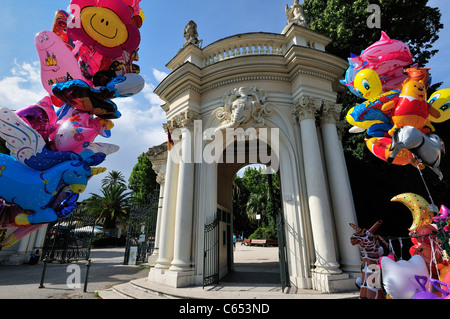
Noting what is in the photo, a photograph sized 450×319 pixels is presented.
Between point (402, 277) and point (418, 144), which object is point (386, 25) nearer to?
point (418, 144)

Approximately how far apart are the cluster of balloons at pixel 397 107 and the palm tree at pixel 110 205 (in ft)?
110

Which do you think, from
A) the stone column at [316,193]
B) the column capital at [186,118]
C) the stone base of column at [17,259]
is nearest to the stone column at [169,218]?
the column capital at [186,118]

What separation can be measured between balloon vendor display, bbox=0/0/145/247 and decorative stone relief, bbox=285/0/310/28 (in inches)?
295

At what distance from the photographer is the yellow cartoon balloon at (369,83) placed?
186 inches

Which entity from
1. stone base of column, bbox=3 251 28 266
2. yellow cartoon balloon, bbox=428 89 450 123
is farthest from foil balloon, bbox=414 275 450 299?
stone base of column, bbox=3 251 28 266

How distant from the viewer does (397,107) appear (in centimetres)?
432

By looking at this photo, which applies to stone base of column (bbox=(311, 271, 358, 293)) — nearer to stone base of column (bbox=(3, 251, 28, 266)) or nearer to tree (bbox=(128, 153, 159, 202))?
stone base of column (bbox=(3, 251, 28, 266))

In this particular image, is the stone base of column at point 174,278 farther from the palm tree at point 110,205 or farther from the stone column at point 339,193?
the palm tree at point 110,205

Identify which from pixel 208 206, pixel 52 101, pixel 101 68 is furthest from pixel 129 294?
pixel 101 68

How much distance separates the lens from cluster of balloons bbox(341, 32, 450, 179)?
13.4ft

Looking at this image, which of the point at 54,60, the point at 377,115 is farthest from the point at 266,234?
the point at 54,60

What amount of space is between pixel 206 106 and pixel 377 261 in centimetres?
742

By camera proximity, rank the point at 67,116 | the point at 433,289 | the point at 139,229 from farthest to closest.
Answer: the point at 139,229, the point at 67,116, the point at 433,289

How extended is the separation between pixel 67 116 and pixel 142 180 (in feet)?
109
